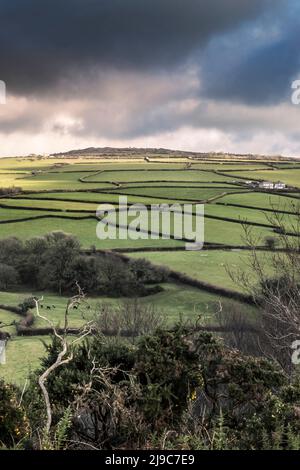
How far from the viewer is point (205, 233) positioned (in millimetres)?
62906

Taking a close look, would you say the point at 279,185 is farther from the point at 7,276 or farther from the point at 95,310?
the point at 95,310

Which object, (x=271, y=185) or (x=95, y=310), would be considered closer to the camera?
(x=95, y=310)

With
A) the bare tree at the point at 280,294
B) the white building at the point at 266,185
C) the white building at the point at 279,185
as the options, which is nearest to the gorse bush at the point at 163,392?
the bare tree at the point at 280,294

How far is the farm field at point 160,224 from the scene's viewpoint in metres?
39.2

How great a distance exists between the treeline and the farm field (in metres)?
1.56

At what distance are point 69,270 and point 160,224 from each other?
19.9 meters

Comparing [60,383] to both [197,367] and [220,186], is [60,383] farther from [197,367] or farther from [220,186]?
[220,186]

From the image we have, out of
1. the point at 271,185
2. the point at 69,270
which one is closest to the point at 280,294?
the point at 69,270

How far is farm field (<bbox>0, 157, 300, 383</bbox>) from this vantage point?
129 feet

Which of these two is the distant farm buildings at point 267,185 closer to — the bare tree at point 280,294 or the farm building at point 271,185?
the farm building at point 271,185

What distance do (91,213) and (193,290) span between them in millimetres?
27228

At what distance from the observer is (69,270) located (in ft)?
162

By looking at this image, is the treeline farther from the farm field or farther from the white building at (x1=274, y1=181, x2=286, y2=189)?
the white building at (x1=274, y1=181, x2=286, y2=189)

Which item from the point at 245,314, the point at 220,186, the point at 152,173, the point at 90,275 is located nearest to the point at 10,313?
the point at 90,275
